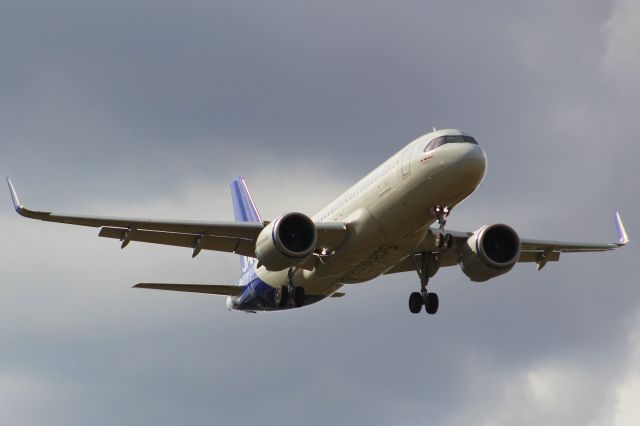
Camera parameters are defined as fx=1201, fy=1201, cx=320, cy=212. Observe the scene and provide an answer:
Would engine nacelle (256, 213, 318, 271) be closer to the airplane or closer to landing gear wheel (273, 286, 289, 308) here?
the airplane

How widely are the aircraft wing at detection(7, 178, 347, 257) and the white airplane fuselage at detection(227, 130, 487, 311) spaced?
30.9 inches

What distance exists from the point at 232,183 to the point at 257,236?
15.2m

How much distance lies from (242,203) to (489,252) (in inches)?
670

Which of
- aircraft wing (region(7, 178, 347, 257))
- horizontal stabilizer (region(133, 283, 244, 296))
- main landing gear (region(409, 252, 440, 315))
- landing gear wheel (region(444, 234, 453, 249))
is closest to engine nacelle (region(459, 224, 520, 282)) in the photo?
main landing gear (region(409, 252, 440, 315))

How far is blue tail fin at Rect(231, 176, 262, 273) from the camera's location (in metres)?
57.9

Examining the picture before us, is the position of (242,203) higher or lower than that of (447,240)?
higher

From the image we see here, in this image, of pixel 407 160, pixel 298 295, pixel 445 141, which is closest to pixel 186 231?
pixel 298 295

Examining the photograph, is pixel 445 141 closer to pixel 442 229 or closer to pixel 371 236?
pixel 442 229

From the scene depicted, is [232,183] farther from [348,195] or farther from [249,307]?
[348,195]

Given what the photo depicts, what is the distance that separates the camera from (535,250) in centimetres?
5097

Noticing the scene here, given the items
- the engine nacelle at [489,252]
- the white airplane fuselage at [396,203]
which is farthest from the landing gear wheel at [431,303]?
the white airplane fuselage at [396,203]

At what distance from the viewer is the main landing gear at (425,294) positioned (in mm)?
47250

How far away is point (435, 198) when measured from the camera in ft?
132

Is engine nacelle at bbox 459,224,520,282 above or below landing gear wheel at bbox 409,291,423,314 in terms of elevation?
above
